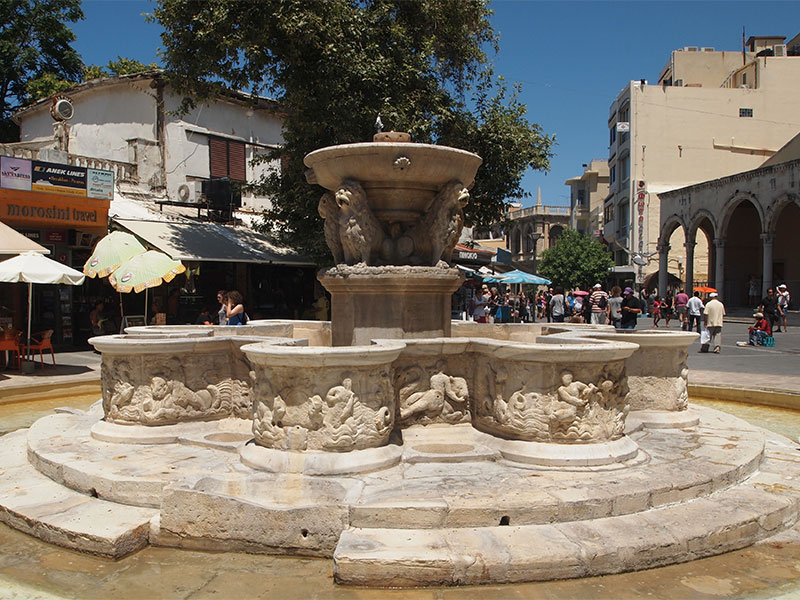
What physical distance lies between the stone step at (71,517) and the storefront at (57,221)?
10921 millimetres

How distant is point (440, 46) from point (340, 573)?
1407 cm

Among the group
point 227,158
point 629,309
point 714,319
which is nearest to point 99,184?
point 227,158

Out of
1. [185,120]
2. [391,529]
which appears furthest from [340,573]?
[185,120]

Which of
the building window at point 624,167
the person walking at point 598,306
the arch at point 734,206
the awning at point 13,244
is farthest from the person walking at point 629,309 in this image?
the building window at point 624,167

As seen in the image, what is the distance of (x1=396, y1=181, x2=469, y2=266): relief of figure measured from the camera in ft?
19.5

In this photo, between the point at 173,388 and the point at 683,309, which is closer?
the point at 173,388

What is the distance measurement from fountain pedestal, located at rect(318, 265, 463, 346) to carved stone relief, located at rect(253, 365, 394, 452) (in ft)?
4.39

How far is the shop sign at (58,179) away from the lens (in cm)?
1409

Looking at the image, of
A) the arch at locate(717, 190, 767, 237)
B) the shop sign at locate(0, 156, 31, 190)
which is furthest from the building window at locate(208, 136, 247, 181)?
the arch at locate(717, 190, 767, 237)

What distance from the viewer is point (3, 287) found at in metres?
14.3

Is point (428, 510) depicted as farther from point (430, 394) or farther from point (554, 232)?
point (554, 232)

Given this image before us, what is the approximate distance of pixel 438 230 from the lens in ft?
19.6

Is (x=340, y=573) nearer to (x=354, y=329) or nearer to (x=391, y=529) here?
(x=391, y=529)

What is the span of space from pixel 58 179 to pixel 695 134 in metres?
36.5
